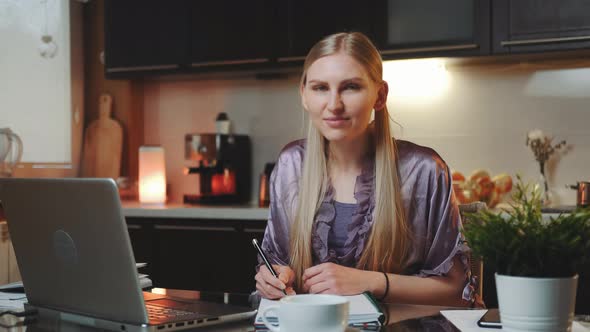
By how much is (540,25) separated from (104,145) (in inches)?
89.4

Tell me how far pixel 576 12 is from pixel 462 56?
0.47m

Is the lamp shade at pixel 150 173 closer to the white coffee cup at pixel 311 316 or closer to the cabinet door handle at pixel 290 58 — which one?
the cabinet door handle at pixel 290 58

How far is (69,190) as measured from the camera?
1220 millimetres

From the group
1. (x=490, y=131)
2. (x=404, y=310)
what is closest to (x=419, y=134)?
(x=490, y=131)

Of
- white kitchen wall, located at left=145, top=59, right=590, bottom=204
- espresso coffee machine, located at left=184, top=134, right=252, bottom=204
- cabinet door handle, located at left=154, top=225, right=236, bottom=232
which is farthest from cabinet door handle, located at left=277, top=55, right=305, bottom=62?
cabinet door handle, located at left=154, top=225, right=236, bottom=232

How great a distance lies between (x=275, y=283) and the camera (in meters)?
1.54

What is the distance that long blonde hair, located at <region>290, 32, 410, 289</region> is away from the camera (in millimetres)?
1760

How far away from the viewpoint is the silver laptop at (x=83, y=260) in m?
1.18

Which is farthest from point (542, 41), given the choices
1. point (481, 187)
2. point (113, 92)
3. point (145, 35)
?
point (113, 92)

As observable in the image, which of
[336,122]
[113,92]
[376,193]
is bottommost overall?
[376,193]

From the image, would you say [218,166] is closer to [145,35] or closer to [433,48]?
[145,35]

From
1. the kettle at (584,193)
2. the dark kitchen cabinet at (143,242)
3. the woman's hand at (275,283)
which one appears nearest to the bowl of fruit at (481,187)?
the kettle at (584,193)

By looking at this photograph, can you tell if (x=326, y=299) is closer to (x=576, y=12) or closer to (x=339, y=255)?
Result: (x=339, y=255)

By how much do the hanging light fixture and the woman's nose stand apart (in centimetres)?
261
